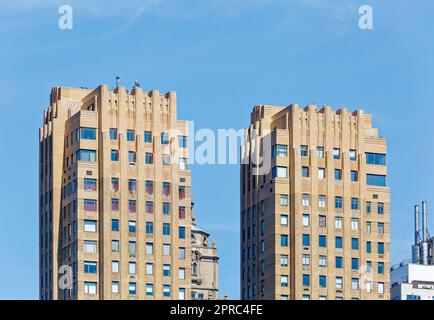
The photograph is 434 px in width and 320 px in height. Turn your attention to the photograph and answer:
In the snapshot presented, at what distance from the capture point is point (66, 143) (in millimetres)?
189250

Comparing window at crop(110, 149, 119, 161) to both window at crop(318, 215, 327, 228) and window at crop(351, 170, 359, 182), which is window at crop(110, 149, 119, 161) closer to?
window at crop(318, 215, 327, 228)

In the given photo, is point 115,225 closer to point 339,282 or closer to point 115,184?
point 115,184

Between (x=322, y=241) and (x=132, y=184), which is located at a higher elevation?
(x=132, y=184)

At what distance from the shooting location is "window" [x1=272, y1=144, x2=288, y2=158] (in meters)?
193

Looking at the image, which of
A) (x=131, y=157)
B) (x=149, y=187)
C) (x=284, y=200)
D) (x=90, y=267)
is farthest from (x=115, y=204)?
(x=284, y=200)

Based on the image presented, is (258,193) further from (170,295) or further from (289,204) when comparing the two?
(170,295)

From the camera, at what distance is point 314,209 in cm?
18962

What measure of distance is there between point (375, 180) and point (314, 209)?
10685 millimetres

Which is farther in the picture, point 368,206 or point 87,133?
point 368,206

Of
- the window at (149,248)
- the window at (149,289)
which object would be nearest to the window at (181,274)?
the window at (149,289)

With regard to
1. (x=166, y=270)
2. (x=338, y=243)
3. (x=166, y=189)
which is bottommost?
(x=166, y=270)
